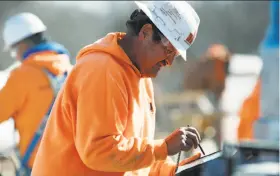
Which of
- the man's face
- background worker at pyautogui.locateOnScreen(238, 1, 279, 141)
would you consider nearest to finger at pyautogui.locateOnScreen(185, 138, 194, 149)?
the man's face

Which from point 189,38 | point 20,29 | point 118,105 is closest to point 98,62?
point 118,105

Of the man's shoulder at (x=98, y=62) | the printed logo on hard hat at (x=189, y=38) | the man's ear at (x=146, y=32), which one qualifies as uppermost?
the man's ear at (x=146, y=32)

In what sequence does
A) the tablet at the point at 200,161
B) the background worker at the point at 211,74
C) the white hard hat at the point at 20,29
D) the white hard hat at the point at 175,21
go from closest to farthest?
1. the tablet at the point at 200,161
2. the white hard hat at the point at 175,21
3. the white hard hat at the point at 20,29
4. the background worker at the point at 211,74

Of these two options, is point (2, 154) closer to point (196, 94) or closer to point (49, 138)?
point (49, 138)

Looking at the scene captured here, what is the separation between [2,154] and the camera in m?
7.49

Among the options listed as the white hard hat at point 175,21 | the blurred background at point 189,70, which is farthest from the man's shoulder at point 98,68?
the blurred background at point 189,70

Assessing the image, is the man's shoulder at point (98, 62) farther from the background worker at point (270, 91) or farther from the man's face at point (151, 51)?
the background worker at point (270, 91)

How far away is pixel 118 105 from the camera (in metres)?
4.07

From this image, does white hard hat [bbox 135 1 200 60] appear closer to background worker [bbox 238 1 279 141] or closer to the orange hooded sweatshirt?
the orange hooded sweatshirt

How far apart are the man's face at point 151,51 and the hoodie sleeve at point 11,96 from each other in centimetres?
202

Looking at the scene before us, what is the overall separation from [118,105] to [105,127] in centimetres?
12

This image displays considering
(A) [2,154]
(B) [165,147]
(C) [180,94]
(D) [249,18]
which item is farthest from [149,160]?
(D) [249,18]

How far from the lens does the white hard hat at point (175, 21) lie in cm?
421

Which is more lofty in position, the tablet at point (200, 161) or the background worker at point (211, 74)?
the background worker at point (211, 74)
